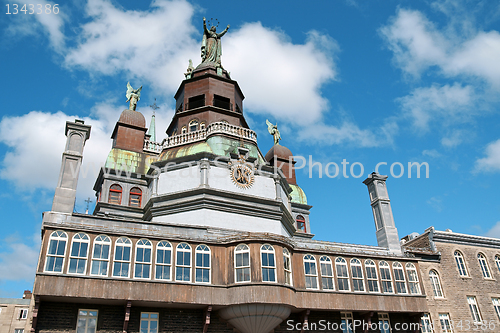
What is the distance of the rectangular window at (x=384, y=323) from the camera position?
2883cm

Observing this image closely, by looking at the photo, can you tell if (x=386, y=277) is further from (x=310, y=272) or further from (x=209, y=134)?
(x=209, y=134)

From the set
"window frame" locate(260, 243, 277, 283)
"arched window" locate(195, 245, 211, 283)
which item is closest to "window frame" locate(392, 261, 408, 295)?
"window frame" locate(260, 243, 277, 283)

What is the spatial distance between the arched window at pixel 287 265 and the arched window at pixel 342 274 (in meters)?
3.73

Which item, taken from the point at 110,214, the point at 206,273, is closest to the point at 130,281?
the point at 206,273

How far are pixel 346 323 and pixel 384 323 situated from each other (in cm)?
289

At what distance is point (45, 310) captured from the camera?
22703 millimetres

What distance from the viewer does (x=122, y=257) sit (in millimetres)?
24125

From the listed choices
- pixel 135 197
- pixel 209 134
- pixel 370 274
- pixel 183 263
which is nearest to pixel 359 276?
pixel 370 274

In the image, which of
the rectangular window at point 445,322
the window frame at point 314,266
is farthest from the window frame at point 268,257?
the rectangular window at point 445,322

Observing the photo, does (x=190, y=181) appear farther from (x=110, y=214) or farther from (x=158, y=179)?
(x=110, y=214)

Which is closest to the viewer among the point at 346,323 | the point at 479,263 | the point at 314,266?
the point at 314,266

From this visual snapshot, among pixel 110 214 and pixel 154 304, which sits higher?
pixel 110 214

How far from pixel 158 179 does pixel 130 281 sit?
11.3 meters

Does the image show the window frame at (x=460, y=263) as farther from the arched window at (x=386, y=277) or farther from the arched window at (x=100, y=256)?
the arched window at (x=100, y=256)
